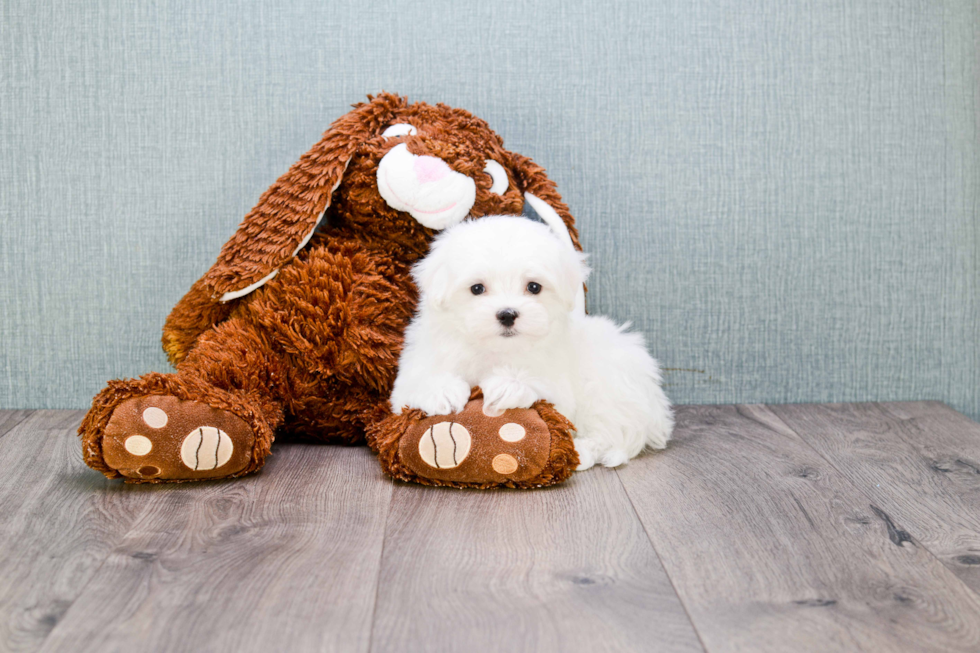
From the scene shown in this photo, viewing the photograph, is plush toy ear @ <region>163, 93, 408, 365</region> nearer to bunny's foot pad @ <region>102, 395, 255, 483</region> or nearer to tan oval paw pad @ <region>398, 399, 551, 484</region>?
bunny's foot pad @ <region>102, 395, 255, 483</region>

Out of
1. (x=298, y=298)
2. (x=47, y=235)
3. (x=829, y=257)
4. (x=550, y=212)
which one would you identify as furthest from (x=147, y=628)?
(x=829, y=257)

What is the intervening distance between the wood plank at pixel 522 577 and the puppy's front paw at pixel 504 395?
4.9 inches

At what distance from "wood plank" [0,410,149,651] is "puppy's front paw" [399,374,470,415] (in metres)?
0.42

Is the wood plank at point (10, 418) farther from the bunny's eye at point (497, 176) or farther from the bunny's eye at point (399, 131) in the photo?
the bunny's eye at point (497, 176)

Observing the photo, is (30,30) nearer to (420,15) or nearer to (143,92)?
(143,92)

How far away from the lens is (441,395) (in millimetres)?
1248

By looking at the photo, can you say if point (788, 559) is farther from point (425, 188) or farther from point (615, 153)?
point (615, 153)

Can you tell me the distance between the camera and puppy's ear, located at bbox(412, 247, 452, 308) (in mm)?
1226

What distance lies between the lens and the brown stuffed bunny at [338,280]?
1383mm

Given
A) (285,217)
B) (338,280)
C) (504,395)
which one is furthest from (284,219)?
(504,395)

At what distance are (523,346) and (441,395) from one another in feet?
0.47

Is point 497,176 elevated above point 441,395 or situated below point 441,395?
above

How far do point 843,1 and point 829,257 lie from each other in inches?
20.2

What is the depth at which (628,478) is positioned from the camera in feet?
4.25
